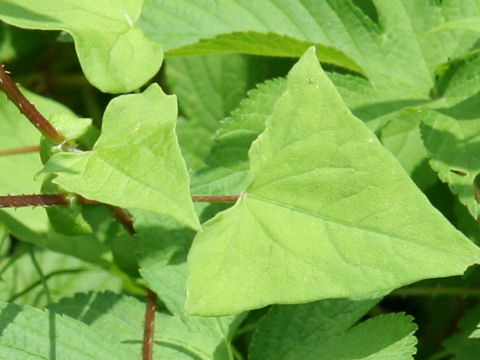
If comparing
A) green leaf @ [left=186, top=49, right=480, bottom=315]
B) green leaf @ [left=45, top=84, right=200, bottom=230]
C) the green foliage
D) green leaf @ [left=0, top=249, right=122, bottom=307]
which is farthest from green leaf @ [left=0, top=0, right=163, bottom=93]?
green leaf @ [left=0, top=249, right=122, bottom=307]

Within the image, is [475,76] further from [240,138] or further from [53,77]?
[53,77]

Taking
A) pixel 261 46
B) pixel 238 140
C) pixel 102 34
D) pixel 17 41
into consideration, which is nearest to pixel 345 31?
pixel 261 46

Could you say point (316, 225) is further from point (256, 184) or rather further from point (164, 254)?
point (164, 254)

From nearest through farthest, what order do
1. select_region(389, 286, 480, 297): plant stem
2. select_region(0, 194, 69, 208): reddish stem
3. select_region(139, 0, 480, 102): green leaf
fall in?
select_region(0, 194, 69, 208): reddish stem
select_region(139, 0, 480, 102): green leaf
select_region(389, 286, 480, 297): plant stem

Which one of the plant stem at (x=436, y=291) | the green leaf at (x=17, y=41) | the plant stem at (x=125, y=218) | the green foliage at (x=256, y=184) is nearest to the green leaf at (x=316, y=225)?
the green foliage at (x=256, y=184)

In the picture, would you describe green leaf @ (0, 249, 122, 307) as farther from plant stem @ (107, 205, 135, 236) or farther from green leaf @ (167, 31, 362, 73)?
green leaf @ (167, 31, 362, 73)

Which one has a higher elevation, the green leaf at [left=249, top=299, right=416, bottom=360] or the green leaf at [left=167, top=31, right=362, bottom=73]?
the green leaf at [left=167, top=31, right=362, bottom=73]
